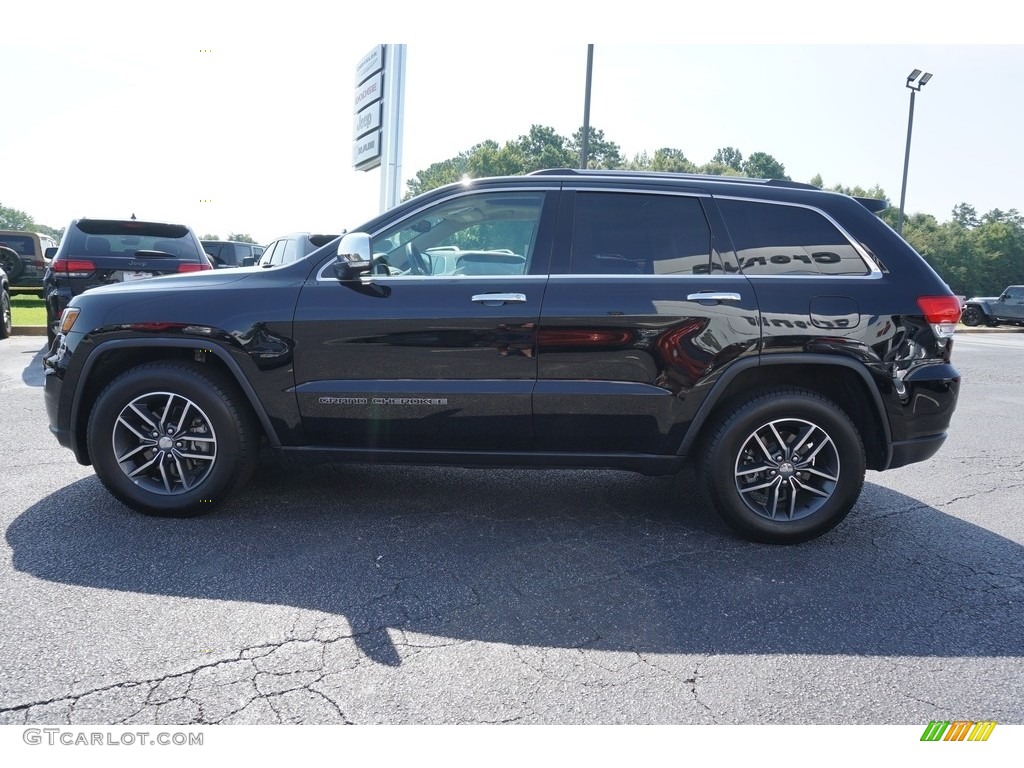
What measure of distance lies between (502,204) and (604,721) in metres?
2.67

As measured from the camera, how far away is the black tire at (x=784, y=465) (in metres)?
3.98

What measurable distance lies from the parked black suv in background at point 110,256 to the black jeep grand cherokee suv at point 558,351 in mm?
5257

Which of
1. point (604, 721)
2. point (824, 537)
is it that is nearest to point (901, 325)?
point (824, 537)

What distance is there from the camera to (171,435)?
415cm

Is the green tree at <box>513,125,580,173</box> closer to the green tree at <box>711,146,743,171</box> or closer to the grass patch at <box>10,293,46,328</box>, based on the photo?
the green tree at <box>711,146,743,171</box>

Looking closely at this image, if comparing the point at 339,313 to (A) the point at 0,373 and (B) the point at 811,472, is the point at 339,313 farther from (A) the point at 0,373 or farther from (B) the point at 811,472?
(A) the point at 0,373

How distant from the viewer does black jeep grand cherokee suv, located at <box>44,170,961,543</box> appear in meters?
3.95

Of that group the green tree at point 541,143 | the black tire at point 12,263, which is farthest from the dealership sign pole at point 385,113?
the green tree at point 541,143

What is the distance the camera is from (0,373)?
874 cm

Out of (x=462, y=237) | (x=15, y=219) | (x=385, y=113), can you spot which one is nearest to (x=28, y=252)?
(x=385, y=113)

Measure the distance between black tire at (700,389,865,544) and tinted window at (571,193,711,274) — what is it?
81 cm

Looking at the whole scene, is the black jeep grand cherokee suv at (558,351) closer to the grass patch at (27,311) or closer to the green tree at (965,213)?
the grass patch at (27,311)

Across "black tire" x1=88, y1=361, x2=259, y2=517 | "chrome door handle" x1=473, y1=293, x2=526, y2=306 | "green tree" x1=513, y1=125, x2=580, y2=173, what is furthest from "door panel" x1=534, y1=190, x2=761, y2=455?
"green tree" x1=513, y1=125, x2=580, y2=173

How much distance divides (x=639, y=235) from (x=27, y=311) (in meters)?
16.8
